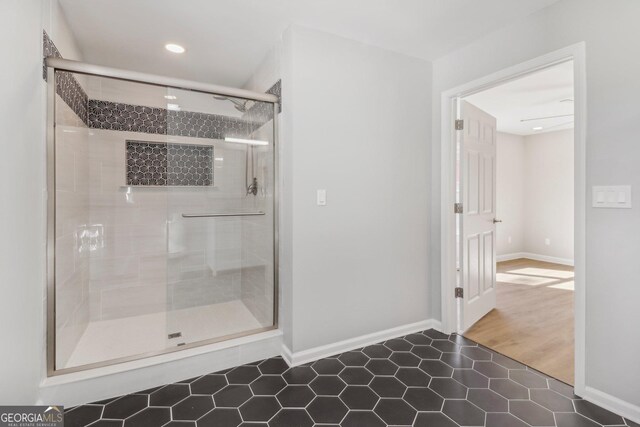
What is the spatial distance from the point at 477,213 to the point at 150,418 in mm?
2947

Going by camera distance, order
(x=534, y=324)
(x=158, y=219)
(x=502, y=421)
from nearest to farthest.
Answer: (x=502, y=421) < (x=534, y=324) < (x=158, y=219)

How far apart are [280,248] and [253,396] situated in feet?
3.34

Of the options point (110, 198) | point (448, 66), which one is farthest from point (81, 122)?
point (448, 66)

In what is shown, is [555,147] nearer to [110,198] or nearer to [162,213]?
[162,213]

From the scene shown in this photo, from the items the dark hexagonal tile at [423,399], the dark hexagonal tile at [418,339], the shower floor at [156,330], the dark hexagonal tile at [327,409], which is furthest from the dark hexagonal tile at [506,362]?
the shower floor at [156,330]

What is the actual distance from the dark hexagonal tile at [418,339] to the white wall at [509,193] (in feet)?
13.6

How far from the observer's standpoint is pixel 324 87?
232 cm

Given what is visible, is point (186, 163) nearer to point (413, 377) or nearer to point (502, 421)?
point (413, 377)

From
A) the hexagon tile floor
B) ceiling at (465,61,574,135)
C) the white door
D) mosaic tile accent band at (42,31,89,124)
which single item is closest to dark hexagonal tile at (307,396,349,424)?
the hexagon tile floor

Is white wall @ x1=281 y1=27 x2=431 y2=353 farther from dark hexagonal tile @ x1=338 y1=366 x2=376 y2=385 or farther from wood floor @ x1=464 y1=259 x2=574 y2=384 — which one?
wood floor @ x1=464 y1=259 x2=574 y2=384

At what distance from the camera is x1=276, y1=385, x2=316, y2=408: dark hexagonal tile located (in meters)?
1.81

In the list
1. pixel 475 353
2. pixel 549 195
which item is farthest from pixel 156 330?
pixel 549 195

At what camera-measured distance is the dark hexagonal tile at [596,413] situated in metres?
1.66

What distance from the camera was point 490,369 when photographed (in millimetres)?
2182
